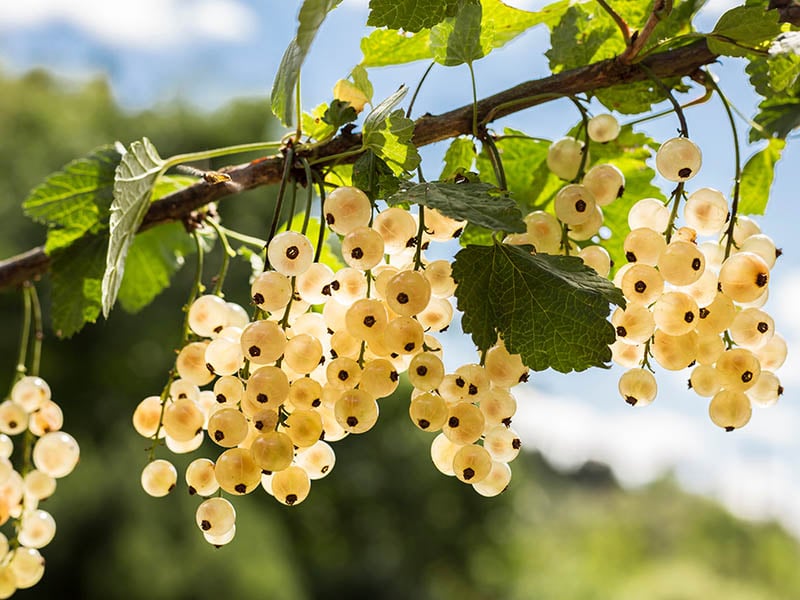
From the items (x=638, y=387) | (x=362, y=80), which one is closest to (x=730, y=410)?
(x=638, y=387)

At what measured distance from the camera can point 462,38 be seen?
41 cm

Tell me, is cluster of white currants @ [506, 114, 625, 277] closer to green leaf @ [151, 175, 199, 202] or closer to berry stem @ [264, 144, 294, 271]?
berry stem @ [264, 144, 294, 271]

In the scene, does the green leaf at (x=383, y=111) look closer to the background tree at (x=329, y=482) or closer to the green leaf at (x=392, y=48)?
the background tree at (x=329, y=482)

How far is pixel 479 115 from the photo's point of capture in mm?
447

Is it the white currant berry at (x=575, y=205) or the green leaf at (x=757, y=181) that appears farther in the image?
the green leaf at (x=757, y=181)

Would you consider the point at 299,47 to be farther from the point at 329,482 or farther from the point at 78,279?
the point at 329,482

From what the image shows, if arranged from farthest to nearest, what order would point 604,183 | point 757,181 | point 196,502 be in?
point 196,502 → point 757,181 → point 604,183

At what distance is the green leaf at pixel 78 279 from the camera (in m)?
0.60

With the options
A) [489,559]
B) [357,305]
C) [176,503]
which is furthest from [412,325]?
[489,559]

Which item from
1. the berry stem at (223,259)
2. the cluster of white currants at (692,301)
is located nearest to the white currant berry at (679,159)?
the cluster of white currants at (692,301)

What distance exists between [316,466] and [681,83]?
0.32m

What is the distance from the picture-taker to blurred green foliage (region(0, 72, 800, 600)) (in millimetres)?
6332

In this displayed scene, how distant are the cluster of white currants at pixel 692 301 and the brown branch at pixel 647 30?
0.06m

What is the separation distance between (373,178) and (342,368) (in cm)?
10
